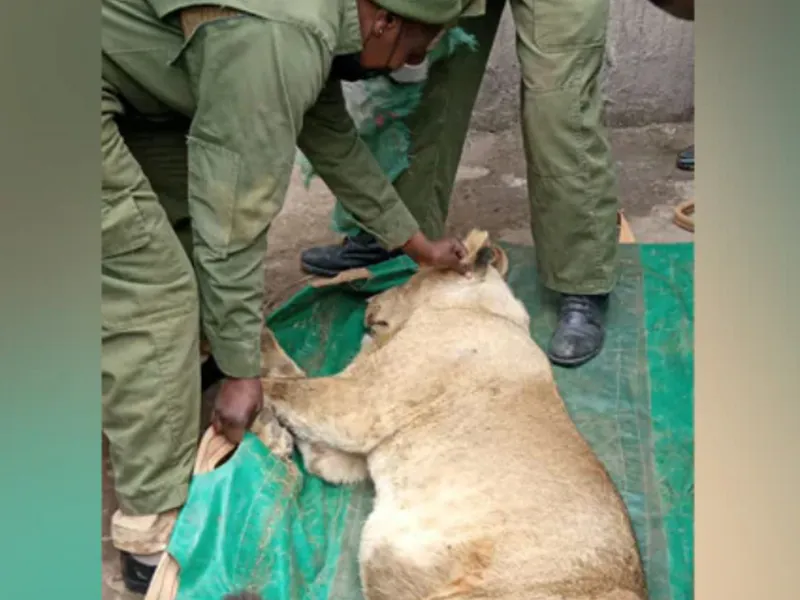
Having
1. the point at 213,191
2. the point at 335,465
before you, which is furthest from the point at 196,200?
the point at 335,465

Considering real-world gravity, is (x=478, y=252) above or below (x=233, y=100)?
below

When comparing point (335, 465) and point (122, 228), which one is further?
point (335, 465)

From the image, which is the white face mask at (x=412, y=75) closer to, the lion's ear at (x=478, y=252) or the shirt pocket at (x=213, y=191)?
the lion's ear at (x=478, y=252)

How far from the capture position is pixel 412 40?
87.7 inches

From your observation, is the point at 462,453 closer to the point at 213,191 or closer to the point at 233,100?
the point at 213,191

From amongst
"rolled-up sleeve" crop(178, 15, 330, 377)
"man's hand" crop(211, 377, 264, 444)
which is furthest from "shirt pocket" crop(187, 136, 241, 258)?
"man's hand" crop(211, 377, 264, 444)

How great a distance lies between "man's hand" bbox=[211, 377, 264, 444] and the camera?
2.24m

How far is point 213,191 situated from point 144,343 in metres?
0.33

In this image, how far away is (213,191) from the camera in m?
2.04

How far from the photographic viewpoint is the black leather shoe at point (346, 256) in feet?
10.4
